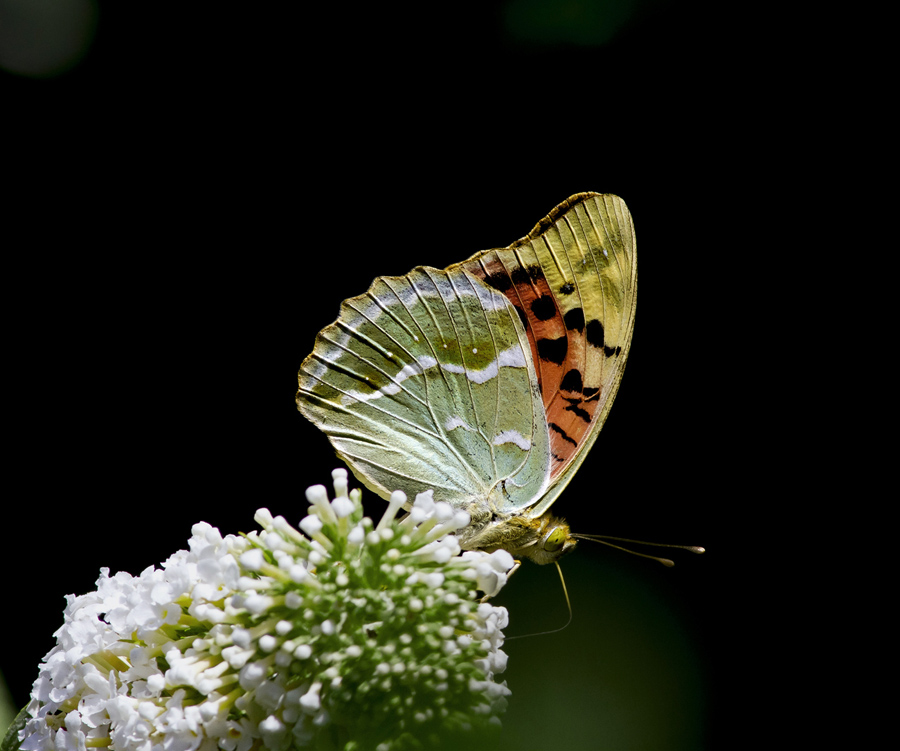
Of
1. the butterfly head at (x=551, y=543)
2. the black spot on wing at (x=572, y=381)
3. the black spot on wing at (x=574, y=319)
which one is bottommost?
the butterfly head at (x=551, y=543)

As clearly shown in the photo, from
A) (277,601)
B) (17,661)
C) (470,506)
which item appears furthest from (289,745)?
(17,661)

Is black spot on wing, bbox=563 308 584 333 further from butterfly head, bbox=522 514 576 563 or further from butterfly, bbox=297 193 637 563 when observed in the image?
butterfly head, bbox=522 514 576 563

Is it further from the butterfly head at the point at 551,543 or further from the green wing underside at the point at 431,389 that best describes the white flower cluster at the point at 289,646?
the green wing underside at the point at 431,389

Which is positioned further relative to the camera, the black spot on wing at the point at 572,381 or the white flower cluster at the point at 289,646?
the black spot on wing at the point at 572,381

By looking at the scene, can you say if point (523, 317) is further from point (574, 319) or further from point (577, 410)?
point (577, 410)

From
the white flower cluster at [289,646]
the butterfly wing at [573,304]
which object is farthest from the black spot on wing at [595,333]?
the white flower cluster at [289,646]

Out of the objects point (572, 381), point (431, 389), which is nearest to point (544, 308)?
point (572, 381)
